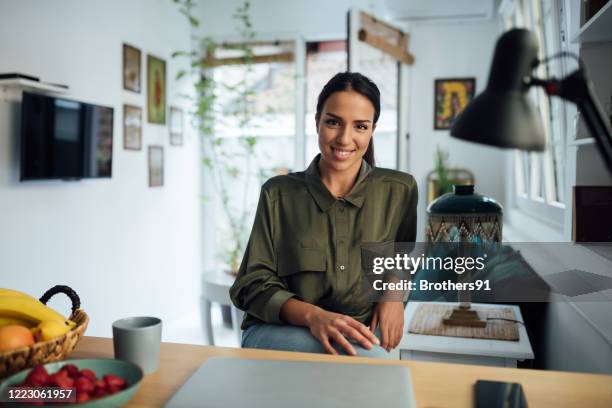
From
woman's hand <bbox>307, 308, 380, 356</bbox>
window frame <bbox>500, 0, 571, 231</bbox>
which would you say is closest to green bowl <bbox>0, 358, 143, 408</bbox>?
woman's hand <bbox>307, 308, 380, 356</bbox>

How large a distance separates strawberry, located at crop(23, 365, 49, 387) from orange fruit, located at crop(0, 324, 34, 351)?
8 cm

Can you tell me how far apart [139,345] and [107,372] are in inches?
3.7

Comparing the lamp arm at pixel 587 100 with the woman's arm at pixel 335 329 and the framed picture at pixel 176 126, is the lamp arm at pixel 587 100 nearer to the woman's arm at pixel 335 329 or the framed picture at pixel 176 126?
the woman's arm at pixel 335 329

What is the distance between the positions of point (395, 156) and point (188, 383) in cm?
353

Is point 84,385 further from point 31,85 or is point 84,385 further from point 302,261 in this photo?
point 31,85

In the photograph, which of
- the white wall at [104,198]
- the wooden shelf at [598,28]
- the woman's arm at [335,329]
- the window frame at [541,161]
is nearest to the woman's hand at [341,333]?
the woman's arm at [335,329]

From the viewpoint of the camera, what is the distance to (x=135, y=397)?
32.2 inches

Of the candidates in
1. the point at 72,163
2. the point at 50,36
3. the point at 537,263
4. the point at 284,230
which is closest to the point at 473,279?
the point at 537,263

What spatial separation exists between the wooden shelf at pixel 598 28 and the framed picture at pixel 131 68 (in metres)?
2.92

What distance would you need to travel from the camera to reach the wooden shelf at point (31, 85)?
8.02 feet

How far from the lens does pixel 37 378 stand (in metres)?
0.73

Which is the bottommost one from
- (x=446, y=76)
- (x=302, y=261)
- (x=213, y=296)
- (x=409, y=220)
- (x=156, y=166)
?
(x=213, y=296)

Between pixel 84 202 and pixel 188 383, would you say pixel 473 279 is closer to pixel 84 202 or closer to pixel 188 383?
pixel 188 383

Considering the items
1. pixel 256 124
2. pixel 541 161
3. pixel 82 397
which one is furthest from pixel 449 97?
pixel 82 397
